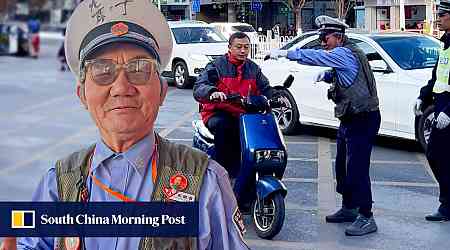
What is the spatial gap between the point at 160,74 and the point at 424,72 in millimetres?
6619

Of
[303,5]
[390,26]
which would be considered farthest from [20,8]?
[390,26]

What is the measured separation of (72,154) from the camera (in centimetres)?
158

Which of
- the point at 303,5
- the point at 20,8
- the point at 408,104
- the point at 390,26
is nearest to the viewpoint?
the point at 20,8

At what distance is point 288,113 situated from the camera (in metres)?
8.86

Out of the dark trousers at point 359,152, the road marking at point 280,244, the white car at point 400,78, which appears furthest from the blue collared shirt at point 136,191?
the white car at point 400,78

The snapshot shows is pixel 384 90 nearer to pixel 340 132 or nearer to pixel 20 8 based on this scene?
pixel 340 132

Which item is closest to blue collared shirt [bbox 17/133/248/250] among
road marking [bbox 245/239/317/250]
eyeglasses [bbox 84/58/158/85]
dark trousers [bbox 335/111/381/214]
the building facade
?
eyeglasses [bbox 84/58/158/85]

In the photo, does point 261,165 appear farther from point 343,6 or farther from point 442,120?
point 343,6

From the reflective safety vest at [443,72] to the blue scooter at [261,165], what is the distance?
1027 millimetres

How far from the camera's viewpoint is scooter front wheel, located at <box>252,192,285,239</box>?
454cm

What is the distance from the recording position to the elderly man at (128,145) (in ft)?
4.75

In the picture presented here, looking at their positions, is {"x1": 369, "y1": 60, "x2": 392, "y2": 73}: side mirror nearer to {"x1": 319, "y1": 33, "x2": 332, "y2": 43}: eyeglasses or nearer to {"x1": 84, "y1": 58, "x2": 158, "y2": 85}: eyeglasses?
{"x1": 319, "y1": 33, "x2": 332, "y2": 43}: eyeglasses

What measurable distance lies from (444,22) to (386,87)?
124 inches

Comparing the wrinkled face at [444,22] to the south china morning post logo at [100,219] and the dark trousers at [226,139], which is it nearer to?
the dark trousers at [226,139]
